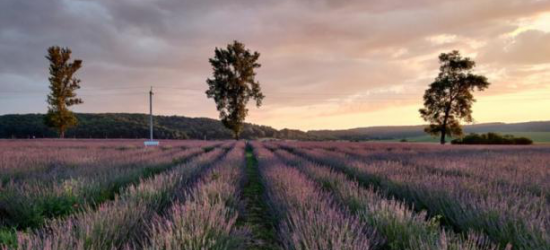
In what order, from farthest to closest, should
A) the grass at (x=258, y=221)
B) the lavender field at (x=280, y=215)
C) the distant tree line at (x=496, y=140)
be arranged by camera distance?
the distant tree line at (x=496, y=140), the grass at (x=258, y=221), the lavender field at (x=280, y=215)

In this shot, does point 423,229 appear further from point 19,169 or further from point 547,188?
point 19,169

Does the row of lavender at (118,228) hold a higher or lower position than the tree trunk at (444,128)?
lower

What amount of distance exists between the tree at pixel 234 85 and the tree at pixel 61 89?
16.0 m

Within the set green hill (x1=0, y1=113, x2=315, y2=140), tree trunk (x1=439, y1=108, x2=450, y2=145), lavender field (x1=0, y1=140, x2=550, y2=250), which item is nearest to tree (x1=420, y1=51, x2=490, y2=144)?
tree trunk (x1=439, y1=108, x2=450, y2=145)

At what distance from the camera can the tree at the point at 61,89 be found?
112 ft

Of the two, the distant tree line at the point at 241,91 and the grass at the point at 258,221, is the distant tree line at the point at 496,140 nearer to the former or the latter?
the distant tree line at the point at 241,91

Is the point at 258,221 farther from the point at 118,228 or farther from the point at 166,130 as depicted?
the point at 166,130

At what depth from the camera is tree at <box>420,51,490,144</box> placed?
3006cm

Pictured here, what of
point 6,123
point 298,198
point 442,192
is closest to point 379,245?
point 298,198

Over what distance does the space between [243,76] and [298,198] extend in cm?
3504

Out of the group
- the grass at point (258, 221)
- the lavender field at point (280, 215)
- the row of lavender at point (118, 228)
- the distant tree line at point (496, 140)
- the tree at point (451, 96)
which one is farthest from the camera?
the distant tree line at point (496, 140)

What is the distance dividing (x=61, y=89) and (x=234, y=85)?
20.2 m

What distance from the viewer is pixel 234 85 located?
36.9 meters

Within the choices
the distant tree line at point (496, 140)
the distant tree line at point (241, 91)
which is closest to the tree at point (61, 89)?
the distant tree line at point (241, 91)
